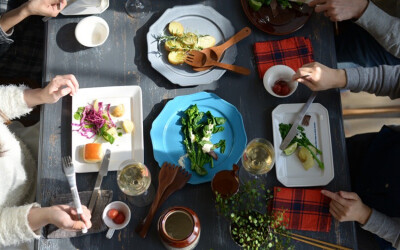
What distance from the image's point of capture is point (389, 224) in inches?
50.0

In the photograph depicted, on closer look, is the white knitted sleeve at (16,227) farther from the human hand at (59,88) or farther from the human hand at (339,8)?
the human hand at (339,8)

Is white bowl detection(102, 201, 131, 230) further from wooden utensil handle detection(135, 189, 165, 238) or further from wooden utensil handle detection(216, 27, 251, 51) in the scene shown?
wooden utensil handle detection(216, 27, 251, 51)

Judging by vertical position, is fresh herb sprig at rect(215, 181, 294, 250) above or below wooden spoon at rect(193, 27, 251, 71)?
below

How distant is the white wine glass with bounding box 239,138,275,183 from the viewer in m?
1.25

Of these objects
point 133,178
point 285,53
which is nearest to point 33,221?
point 133,178

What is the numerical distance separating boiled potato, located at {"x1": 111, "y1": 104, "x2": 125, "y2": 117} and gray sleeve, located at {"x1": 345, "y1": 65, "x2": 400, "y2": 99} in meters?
0.82

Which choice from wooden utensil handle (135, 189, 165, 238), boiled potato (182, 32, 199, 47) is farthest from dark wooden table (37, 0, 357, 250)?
boiled potato (182, 32, 199, 47)

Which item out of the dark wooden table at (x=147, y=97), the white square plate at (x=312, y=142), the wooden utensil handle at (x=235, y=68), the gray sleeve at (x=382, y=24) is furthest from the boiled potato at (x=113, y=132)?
the gray sleeve at (x=382, y=24)

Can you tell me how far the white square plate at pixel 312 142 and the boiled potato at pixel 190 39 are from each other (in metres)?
0.39

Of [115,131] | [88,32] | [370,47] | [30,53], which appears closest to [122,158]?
[115,131]

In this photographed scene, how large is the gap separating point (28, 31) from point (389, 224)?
1.72 meters

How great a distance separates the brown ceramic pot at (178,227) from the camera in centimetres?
113

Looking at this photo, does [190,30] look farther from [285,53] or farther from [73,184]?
[73,184]

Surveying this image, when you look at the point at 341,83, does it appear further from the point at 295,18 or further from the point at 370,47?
the point at 370,47
